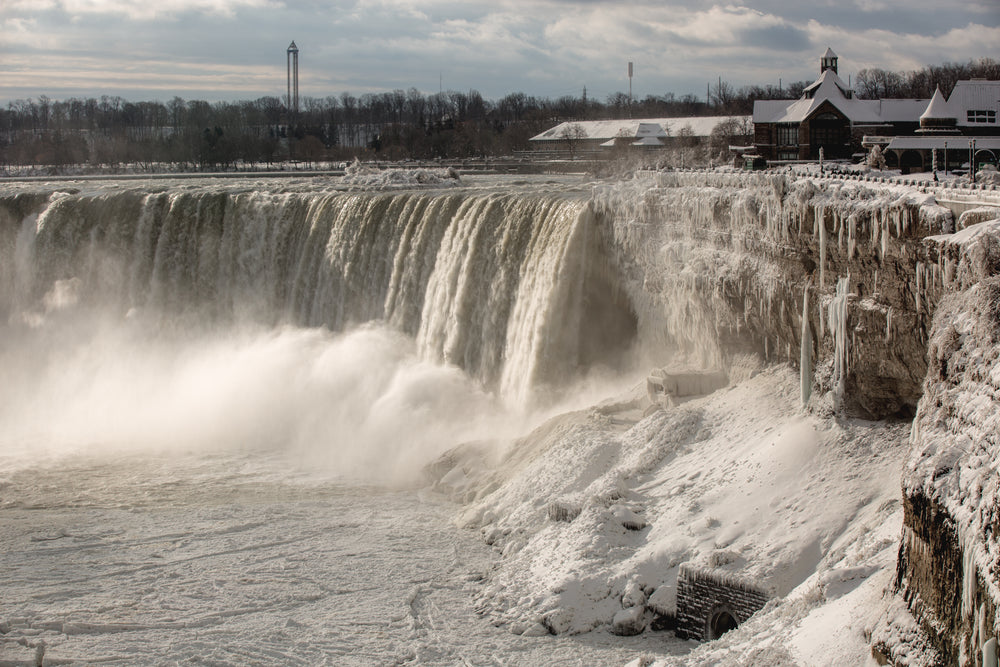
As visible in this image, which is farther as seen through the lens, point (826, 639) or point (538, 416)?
point (538, 416)

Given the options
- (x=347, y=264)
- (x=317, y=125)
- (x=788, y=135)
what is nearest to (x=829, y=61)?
(x=788, y=135)

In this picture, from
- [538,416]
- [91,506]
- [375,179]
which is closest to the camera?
[91,506]

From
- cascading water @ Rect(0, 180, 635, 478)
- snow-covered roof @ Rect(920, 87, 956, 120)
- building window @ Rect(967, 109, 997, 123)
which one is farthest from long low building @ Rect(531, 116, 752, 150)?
cascading water @ Rect(0, 180, 635, 478)

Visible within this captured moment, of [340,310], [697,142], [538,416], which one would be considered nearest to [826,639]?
[538,416]

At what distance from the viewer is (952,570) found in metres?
9.05

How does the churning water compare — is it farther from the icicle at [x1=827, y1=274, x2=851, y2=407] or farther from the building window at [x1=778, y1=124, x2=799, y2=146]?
the building window at [x1=778, y1=124, x2=799, y2=146]

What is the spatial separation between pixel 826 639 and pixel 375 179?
104ft

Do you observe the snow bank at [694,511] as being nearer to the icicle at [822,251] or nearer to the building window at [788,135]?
the icicle at [822,251]

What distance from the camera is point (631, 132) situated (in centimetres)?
5975

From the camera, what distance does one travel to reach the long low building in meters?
57.8

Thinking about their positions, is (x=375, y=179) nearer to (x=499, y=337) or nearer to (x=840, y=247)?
(x=499, y=337)

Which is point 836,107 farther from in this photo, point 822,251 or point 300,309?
point 822,251

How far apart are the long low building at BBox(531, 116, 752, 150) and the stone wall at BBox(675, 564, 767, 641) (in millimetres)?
42848

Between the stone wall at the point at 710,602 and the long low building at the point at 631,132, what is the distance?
1687 inches
